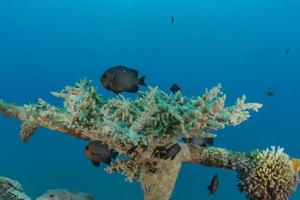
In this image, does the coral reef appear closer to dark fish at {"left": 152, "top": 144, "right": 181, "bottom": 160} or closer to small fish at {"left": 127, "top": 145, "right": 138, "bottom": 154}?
small fish at {"left": 127, "top": 145, "right": 138, "bottom": 154}

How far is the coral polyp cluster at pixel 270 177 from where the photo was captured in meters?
5.49

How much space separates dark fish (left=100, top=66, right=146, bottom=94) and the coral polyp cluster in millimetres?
1721

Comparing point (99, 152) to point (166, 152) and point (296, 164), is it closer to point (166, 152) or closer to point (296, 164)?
point (166, 152)

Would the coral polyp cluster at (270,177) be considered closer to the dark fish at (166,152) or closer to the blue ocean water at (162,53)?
the dark fish at (166,152)

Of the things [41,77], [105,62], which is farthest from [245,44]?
[41,77]

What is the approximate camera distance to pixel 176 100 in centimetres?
535

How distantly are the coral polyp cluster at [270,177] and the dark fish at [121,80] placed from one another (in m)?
1.72

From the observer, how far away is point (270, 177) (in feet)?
18.0

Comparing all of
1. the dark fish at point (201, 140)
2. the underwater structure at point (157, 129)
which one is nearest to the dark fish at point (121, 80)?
the underwater structure at point (157, 129)

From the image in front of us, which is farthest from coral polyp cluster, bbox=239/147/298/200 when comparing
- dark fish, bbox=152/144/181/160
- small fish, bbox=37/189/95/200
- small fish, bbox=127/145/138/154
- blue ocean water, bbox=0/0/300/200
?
blue ocean water, bbox=0/0/300/200

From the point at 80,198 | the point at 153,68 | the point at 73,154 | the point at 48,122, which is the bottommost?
the point at 80,198

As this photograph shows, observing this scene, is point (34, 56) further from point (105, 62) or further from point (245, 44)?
point (245, 44)

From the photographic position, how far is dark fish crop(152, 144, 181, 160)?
5.21 meters

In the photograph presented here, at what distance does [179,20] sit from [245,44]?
8.62m
